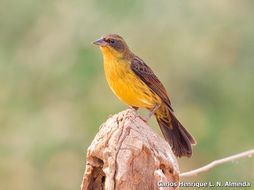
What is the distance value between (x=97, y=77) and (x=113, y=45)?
10.3 ft

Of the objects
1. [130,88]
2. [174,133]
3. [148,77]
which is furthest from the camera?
[148,77]

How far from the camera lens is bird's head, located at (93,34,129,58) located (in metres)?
6.52

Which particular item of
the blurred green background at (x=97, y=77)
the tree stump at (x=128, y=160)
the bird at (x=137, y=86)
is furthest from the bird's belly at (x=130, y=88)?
the blurred green background at (x=97, y=77)

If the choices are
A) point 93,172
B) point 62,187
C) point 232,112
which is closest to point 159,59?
point 232,112

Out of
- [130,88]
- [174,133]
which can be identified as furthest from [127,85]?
[174,133]

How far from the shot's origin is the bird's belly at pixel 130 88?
20.9ft

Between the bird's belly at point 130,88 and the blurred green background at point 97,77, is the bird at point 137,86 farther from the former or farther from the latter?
the blurred green background at point 97,77

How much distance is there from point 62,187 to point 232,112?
1720mm

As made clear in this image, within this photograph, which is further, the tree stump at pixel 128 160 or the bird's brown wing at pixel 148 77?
the bird's brown wing at pixel 148 77

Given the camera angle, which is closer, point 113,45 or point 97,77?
point 113,45

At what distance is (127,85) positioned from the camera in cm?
647

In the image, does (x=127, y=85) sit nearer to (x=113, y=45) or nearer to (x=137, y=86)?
(x=137, y=86)

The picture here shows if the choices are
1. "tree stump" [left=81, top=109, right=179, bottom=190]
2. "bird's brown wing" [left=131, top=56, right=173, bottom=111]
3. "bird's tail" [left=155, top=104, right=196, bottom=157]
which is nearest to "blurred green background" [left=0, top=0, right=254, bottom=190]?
"bird's brown wing" [left=131, top=56, right=173, bottom=111]

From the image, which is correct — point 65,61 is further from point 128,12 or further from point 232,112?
point 232,112
